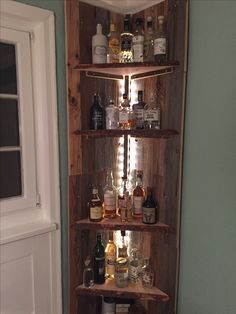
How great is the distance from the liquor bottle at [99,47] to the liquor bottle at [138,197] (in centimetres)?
65

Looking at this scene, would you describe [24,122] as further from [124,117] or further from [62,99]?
[124,117]

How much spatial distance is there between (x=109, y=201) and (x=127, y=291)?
0.52 meters

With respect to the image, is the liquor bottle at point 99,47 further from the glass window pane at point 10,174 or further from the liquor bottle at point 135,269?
the liquor bottle at point 135,269

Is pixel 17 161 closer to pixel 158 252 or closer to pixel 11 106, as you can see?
pixel 11 106

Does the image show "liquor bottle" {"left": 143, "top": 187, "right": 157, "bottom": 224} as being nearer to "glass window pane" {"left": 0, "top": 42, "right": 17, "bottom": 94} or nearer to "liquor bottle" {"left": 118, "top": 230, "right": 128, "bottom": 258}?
"liquor bottle" {"left": 118, "top": 230, "right": 128, "bottom": 258}

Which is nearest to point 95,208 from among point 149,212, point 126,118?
point 149,212

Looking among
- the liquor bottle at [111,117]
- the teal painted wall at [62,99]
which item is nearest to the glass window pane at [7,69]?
the teal painted wall at [62,99]

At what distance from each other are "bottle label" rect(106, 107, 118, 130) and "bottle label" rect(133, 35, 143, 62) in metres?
0.28

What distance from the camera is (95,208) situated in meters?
1.45

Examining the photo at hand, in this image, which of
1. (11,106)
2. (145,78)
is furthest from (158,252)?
(11,106)

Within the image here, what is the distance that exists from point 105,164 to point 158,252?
0.59 m

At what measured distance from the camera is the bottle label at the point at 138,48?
133 centimetres

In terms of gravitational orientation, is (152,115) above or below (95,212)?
above

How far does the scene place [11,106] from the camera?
132 cm
